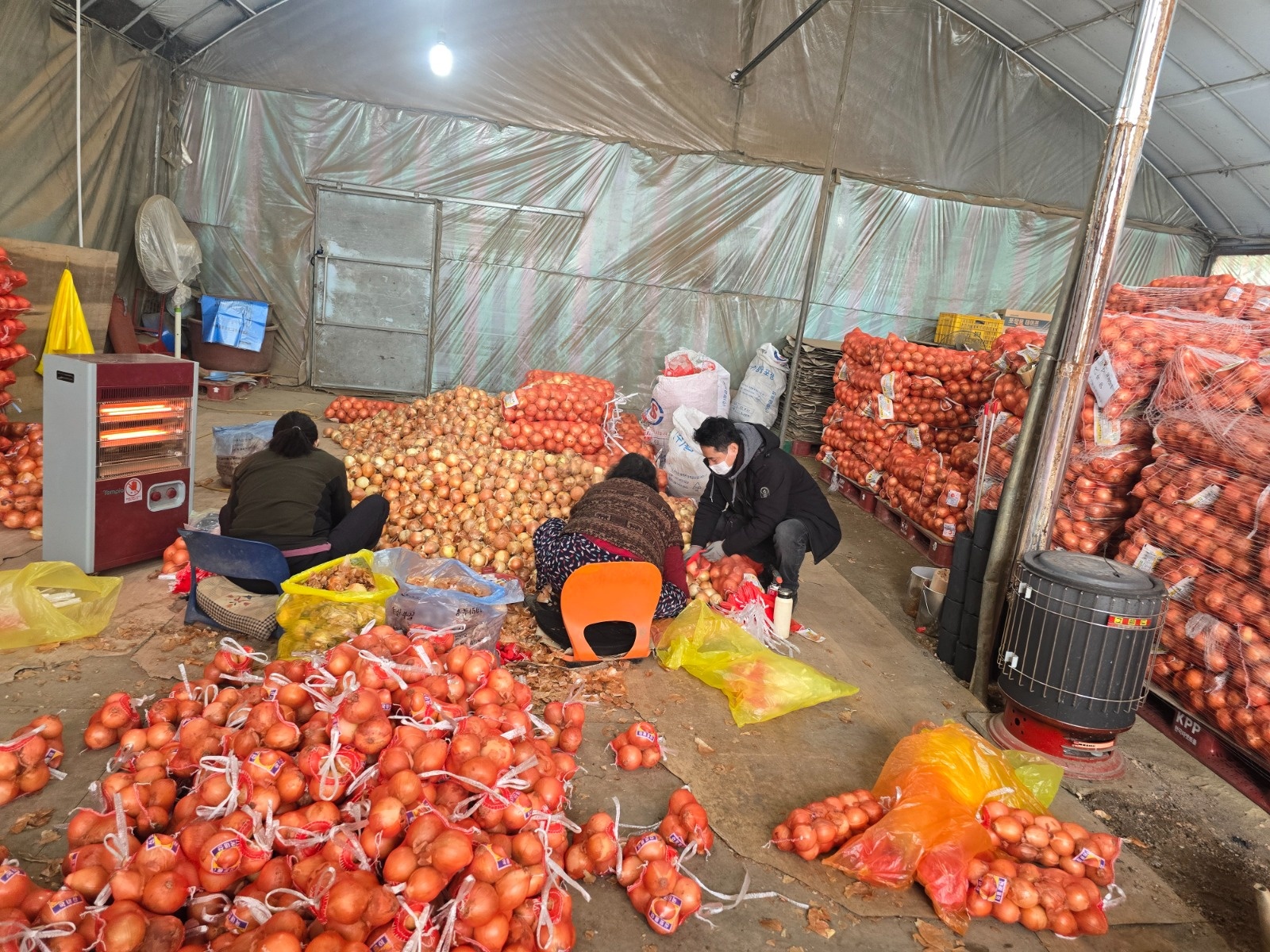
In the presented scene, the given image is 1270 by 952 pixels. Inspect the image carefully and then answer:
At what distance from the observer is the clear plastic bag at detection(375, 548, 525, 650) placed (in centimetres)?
351

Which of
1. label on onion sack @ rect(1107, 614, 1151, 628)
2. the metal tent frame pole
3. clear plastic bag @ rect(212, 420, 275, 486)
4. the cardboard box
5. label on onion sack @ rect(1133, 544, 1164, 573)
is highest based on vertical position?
the metal tent frame pole

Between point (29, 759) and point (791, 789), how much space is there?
2.80 m

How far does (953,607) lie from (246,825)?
389 cm

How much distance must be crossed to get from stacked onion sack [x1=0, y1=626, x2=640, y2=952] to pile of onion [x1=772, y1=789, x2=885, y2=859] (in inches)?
15.4

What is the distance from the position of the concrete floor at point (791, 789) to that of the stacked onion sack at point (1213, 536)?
1.36 ft

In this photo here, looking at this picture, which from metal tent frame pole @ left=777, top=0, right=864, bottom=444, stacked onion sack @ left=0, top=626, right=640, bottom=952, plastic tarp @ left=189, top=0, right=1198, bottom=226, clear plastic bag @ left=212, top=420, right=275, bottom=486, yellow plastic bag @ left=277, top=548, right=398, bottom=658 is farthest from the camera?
metal tent frame pole @ left=777, top=0, right=864, bottom=444

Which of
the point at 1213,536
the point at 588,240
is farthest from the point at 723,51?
the point at 1213,536

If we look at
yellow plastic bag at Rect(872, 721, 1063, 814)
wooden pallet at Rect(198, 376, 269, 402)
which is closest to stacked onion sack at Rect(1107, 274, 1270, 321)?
yellow plastic bag at Rect(872, 721, 1063, 814)

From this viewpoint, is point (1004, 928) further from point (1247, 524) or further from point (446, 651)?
point (1247, 524)

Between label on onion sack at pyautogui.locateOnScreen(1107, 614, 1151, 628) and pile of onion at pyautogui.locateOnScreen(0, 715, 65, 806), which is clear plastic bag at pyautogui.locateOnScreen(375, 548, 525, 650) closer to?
pile of onion at pyautogui.locateOnScreen(0, 715, 65, 806)

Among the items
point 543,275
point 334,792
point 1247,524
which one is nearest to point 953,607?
point 1247,524

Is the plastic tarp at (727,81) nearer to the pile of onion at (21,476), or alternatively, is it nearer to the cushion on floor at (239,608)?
the pile of onion at (21,476)

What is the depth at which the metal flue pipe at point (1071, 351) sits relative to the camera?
12.9ft

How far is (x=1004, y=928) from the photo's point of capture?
268 cm
